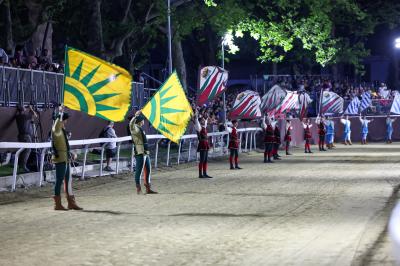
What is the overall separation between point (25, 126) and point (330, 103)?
3133 centimetres

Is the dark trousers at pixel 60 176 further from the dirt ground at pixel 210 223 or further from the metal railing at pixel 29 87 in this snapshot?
the metal railing at pixel 29 87

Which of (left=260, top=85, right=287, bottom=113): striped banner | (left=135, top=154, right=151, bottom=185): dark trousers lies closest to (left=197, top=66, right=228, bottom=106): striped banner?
(left=135, top=154, right=151, bottom=185): dark trousers

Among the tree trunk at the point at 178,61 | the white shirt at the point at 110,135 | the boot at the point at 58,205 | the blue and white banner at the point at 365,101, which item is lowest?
the boot at the point at 58,205

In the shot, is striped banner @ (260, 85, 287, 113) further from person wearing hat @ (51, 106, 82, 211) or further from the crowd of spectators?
person wearing hat @ (51, 106, 82, 211)

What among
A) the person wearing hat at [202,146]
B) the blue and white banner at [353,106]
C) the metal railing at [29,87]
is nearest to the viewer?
the metal railing at [29,87]

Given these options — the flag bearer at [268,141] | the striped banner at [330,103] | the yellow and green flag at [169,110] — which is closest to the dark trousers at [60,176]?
the yellow and green flag at [169,110]

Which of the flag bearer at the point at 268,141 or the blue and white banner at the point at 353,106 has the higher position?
the blue and white banner at the point at 353,106

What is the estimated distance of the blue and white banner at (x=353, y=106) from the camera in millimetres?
55062

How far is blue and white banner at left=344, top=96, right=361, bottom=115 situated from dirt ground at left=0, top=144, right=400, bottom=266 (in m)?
30.5

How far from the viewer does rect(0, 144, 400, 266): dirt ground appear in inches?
433

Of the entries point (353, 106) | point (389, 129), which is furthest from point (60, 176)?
point (353, 106)

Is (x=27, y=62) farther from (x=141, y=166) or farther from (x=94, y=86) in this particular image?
(x=94, y=86)

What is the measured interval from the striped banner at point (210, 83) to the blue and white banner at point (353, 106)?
24.5 meters

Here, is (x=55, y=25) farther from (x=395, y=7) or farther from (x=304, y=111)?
(x=395, y=7)
